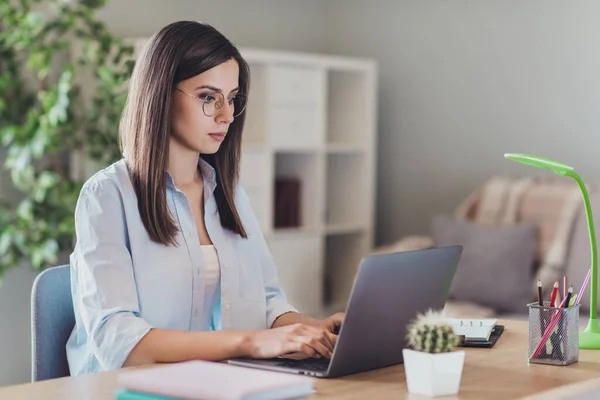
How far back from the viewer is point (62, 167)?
388 centimetres

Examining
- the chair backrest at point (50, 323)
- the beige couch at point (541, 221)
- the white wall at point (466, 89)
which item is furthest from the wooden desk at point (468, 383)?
the white wall at point (466, 89)

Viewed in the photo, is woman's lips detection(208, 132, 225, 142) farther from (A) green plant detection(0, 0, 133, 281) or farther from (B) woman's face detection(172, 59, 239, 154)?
(A) green plant detection(0, 0, 133, 281)

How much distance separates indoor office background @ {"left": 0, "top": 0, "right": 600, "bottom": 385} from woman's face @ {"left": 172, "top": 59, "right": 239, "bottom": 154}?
2044mm

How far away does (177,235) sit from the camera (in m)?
1.98

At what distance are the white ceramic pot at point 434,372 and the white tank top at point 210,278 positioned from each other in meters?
0.66

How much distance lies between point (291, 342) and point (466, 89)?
3.32 m

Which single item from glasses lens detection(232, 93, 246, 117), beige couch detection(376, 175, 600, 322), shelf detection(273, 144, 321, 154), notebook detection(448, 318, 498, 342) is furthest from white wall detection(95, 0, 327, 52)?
notebook detection(448, 318, 498, 342)

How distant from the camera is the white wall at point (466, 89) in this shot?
438 centimetres

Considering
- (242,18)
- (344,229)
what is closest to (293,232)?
(344,229)

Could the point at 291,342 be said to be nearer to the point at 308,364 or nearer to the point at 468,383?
the point at 308,364

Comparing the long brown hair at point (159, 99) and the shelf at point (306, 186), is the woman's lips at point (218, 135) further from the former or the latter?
the shelf at point (306, 186)

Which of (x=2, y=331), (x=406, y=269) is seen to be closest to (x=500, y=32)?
(x=2, y=331)

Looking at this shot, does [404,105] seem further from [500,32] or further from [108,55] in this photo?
[108,55]

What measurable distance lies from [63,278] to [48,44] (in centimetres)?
202
